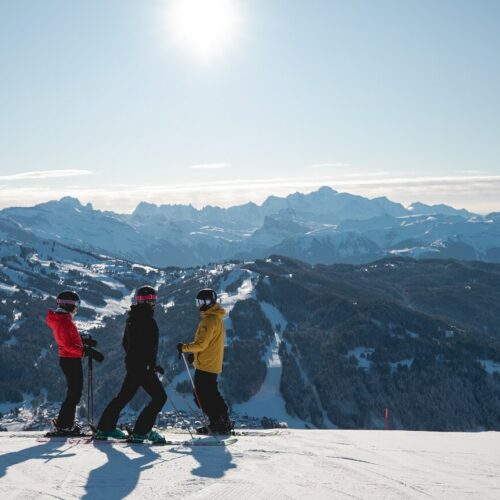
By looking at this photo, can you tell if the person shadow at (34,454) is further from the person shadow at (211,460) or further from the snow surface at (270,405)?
the snow surface at (270,405)

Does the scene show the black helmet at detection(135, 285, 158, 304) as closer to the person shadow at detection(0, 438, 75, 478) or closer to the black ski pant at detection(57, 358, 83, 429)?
the black ski pant at detection(57, 358, 83, 429)

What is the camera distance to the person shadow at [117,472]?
28.0ft

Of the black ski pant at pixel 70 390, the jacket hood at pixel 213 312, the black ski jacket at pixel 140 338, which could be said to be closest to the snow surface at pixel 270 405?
the black ski pant at pixel 70 390

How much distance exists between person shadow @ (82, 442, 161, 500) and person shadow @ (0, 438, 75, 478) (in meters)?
0.77

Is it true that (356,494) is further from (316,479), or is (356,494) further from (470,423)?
(470,423)

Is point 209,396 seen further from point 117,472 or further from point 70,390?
point 117,472

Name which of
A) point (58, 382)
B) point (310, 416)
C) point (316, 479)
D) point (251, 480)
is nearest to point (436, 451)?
point (316, 479)

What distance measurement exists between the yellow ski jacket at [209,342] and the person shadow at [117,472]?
2452mm

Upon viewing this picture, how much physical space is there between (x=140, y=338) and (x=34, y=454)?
122 inches

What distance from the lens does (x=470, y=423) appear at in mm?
177125

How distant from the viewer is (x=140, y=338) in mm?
13031

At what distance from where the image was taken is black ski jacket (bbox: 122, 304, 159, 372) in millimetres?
13016

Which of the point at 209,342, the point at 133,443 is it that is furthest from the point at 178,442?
the point at 209,342

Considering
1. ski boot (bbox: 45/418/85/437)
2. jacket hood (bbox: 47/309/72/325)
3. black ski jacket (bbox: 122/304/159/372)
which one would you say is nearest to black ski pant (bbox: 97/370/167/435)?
black ski jacket (bbox: 122/304/159/372)
